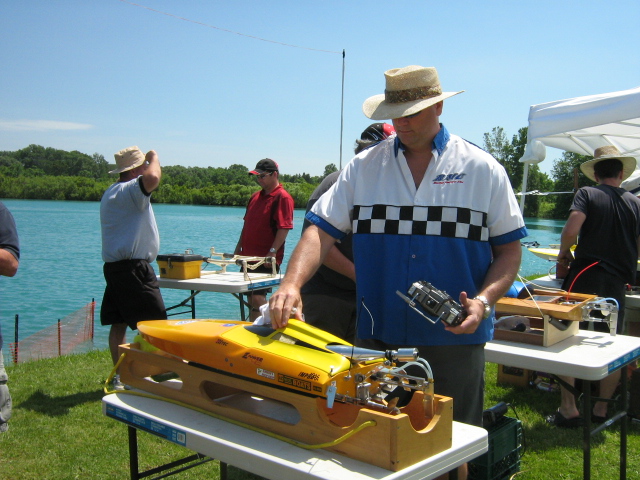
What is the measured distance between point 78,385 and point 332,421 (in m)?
4.03

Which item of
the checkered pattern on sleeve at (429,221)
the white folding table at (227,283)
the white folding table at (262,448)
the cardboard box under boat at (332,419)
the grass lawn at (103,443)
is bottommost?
the grass lawn at (103,443)

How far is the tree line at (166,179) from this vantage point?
163 ft

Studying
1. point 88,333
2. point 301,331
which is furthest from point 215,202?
point 301,331

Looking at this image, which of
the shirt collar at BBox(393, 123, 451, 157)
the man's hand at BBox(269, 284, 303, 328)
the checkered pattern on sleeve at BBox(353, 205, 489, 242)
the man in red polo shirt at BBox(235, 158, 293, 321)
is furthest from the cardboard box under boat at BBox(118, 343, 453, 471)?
the man in red polo shirt at BBox(235, 158, 293, 321)

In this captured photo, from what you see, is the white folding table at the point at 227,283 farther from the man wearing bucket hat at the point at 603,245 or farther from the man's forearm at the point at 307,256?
the man's forearm at the point at 307,256

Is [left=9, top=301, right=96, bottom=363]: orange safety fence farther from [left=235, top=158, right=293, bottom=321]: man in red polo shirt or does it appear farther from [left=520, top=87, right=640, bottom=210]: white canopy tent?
[left=520, top=87, right=640, bottom=210]: white canopy tent

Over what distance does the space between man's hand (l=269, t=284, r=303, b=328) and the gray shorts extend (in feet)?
1.46

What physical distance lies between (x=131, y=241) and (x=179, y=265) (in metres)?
0.83

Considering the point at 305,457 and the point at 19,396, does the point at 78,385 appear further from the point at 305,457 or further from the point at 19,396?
the point at 305,457

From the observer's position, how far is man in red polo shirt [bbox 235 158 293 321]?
19.1ft

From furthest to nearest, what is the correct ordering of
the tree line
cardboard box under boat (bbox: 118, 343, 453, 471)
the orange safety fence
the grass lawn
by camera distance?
the tree line
the orange safety fence
the grass lawn
cardboard box under boat (bbox: 118, 343, 453, 471)

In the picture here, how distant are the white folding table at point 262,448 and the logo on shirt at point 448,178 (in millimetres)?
799

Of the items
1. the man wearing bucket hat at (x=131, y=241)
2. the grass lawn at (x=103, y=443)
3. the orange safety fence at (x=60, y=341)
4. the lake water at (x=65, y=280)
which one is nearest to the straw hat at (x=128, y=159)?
the man wearing bucket hat at (x=131, y=241)

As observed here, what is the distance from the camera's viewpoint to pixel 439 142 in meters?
2.10
